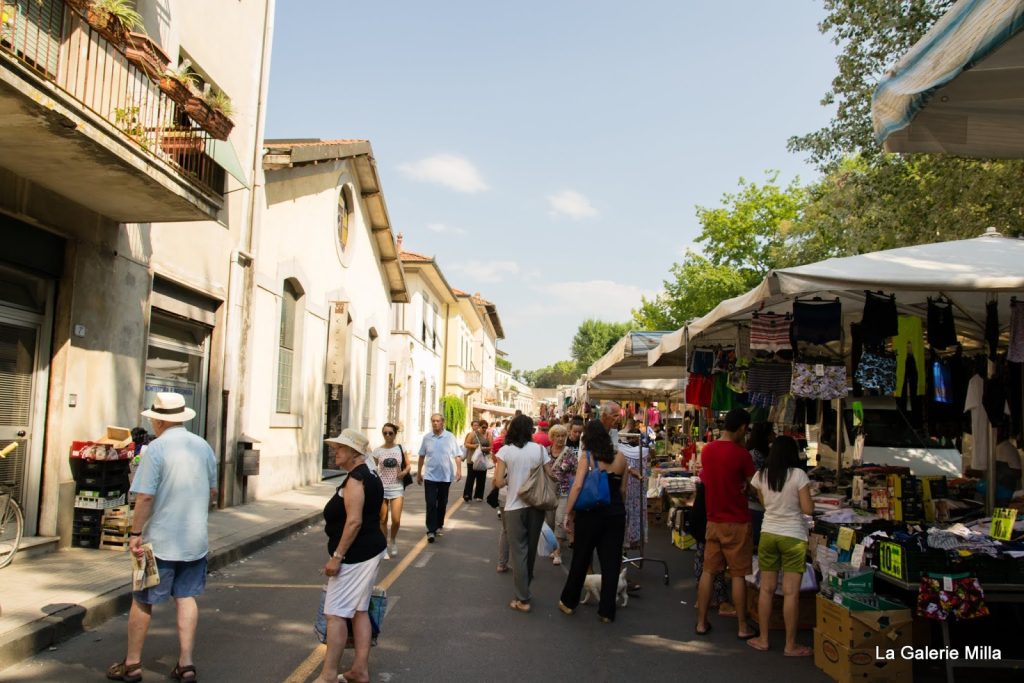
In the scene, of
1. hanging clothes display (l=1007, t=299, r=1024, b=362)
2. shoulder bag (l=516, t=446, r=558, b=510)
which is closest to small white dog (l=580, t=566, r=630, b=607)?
shoulder bag (l=516, t=446, r=558, b=510)

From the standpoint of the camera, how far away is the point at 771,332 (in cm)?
864

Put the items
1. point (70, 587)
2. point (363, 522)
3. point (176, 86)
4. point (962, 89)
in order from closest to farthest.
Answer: point (962, 89), point (363, 522), point (70, 587), point (176, 86)

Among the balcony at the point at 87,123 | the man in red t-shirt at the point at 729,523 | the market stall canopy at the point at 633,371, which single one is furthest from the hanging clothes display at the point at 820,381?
the balcony at the point at 87,123

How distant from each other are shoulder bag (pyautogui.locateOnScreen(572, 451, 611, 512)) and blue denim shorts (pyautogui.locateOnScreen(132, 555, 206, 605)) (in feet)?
10.5

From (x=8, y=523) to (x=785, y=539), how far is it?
754 cm

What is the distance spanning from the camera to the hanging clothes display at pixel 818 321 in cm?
804

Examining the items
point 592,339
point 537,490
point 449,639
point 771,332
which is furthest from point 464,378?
point 592,339

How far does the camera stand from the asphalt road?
216 inches

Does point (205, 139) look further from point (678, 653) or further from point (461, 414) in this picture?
point (461, 414)

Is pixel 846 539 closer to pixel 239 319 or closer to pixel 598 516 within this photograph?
pixel 598 516

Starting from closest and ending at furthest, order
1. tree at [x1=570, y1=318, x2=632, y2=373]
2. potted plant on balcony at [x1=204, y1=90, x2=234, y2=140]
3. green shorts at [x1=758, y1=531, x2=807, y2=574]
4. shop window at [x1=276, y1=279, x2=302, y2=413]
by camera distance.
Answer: green shorts at [x1=758, y1=531, x2=807, y2=574], potted plant on balcony at [x1=204, y1=90, x2=234, y2=140], shop window at [x1=276, y1=279, x2=302, y2=413], tree at [x1=570, y1=318, x2=632, y2=373]

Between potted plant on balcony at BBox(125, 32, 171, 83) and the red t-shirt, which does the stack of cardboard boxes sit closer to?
the red t-shirt

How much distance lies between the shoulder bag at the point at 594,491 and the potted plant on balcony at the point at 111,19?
688 centimetres

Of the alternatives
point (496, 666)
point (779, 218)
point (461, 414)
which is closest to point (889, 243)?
point (496, 666)
